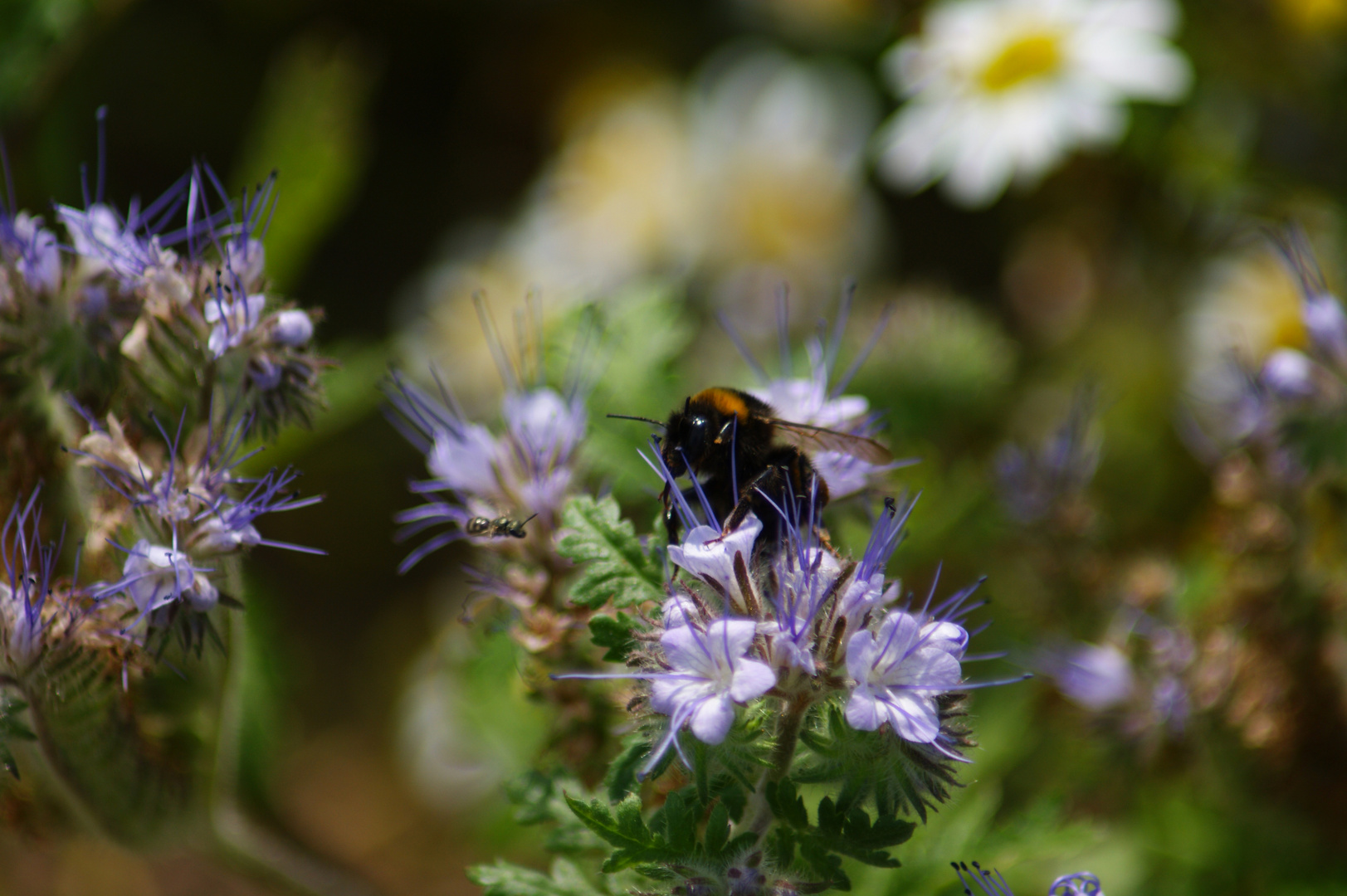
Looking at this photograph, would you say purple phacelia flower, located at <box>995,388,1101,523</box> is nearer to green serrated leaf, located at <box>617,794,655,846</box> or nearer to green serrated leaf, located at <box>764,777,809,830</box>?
green serrated leaf, located at <box>764,777,809,830</box>

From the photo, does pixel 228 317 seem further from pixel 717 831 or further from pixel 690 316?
pixel 690 316

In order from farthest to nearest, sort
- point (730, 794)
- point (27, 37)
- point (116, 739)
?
1. point (27, 37)
2. point (116, 739)
3. point (730, 794)

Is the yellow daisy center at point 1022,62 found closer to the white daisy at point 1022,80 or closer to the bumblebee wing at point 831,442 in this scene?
the white daisy at point 1022,80

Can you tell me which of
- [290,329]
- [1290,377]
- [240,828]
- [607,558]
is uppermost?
[290,329]

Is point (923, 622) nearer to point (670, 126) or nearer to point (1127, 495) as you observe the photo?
point (1127, 495)

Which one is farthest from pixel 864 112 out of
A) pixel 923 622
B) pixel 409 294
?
pixel 923 622

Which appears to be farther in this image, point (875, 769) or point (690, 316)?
point (690, 316)

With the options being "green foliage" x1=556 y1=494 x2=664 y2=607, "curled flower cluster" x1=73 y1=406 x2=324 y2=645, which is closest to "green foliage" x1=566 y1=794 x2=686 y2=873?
"green foliage" x1=556 y1=494 x2=664 y2=607

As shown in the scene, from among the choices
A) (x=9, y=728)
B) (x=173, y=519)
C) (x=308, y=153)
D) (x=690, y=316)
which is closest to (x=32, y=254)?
(x=173, y=519)
